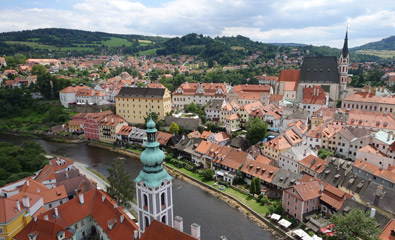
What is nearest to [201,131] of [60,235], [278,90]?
[278,90]

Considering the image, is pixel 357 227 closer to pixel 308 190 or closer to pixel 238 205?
pixel 308 190

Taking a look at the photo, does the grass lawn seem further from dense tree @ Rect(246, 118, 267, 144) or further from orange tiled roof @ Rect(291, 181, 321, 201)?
dense tree @ Rect(246, 118, 267, 144)

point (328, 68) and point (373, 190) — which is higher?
point (328, 68)

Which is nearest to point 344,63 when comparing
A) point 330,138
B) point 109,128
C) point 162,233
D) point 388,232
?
point 330,138

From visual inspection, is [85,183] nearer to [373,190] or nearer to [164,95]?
[373,190]

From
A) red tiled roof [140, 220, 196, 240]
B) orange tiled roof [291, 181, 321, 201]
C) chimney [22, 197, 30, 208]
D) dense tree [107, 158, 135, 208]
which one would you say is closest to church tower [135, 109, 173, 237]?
red tiled roof [140, 220, 196, 240]
